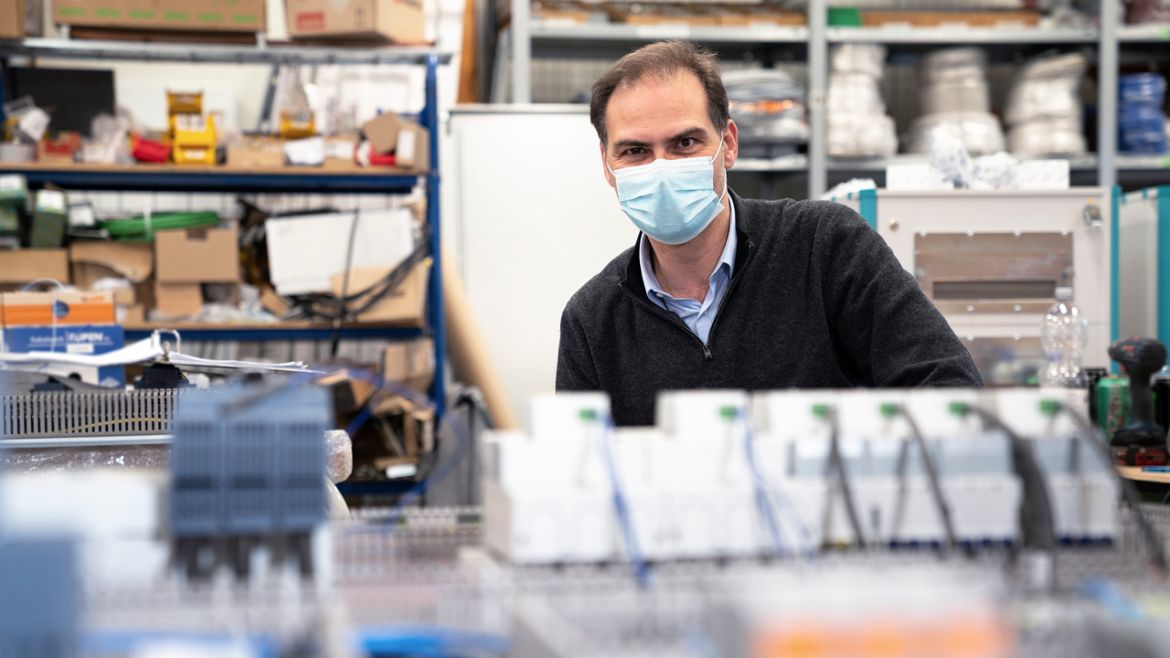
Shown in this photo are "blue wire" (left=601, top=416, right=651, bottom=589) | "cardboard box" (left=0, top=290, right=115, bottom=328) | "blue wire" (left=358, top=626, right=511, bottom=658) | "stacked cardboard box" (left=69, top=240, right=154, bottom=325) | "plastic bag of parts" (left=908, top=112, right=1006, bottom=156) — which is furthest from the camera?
"plastic bag of parts" (left=908, top=112, right=1006, bottom=156)

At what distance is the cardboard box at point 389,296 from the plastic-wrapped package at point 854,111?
5.39 ft

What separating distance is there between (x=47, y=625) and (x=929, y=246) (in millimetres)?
2886

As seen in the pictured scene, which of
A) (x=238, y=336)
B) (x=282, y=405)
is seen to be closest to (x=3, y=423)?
(x=282, y=405)

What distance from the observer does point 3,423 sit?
180cm

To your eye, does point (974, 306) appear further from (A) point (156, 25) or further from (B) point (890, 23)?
(A) point (156, 25)

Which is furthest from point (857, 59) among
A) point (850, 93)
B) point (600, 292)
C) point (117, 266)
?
point (117, 266)

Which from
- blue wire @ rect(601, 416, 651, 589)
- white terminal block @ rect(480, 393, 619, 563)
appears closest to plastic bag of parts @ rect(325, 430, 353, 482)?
white terminal block @ rect(480, 393, 619, 563)

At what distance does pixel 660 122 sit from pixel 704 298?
13.0 inches

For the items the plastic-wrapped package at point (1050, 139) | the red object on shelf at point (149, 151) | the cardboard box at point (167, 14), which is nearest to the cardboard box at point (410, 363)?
the red object on shelf at point (149, 151)

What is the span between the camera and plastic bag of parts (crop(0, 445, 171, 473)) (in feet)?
5.77

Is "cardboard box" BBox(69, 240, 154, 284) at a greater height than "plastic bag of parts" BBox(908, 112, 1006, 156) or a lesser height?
lesser

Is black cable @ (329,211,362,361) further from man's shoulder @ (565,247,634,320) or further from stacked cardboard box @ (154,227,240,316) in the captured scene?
man's shoulder @ (565,247,634,320)

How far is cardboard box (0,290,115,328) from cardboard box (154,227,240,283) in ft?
2.37

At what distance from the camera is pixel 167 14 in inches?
148
